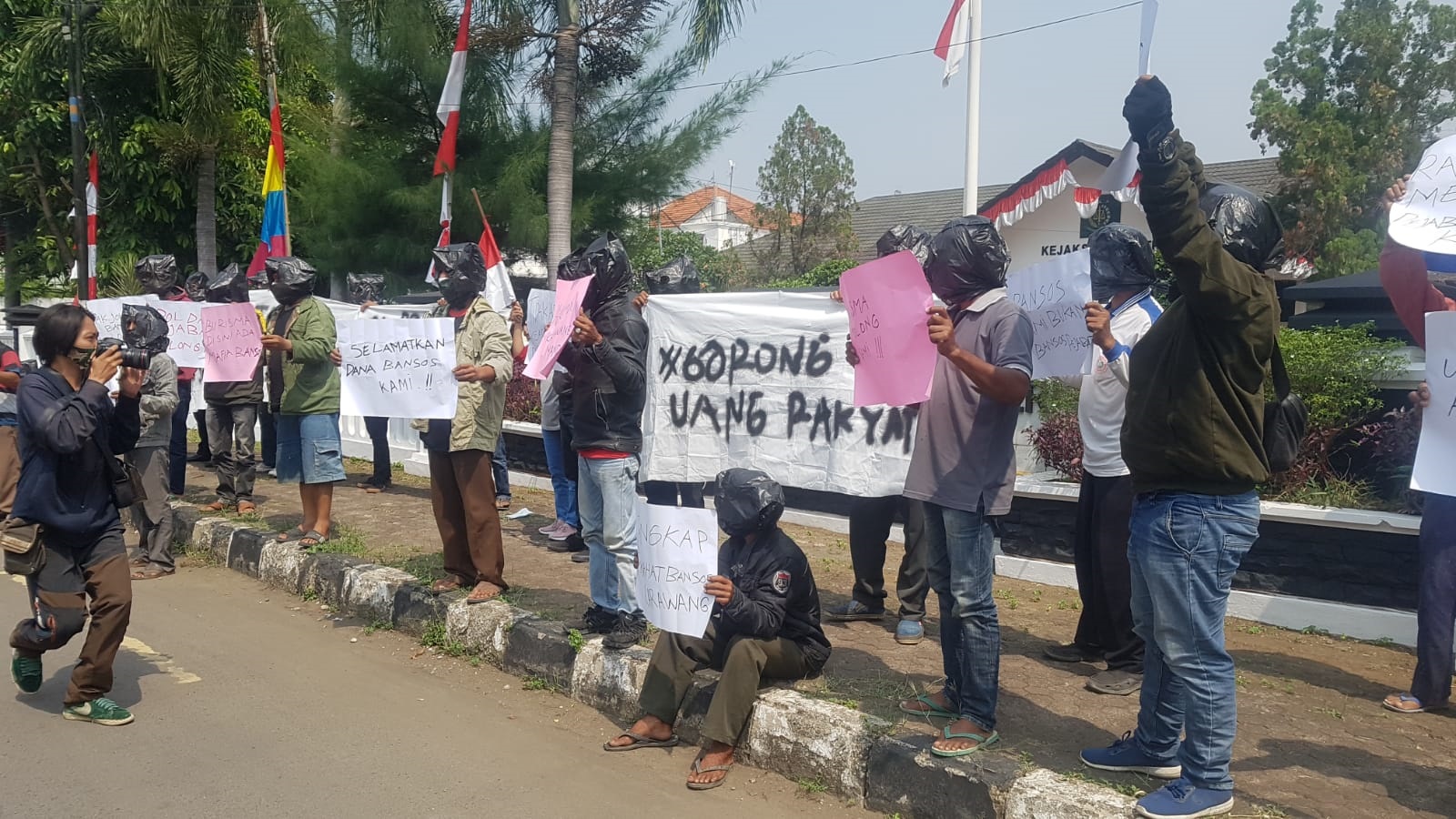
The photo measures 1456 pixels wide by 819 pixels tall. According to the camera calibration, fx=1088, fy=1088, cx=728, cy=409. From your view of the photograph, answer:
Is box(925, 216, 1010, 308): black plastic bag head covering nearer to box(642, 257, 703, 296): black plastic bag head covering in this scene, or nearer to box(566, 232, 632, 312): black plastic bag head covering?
box(566, 232, 632, 312): black plastic bag head covering

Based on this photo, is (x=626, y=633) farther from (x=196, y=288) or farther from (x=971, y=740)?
(x=196, y=288)

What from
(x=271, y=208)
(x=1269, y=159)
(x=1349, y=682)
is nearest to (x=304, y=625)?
(x=1349, y=682)

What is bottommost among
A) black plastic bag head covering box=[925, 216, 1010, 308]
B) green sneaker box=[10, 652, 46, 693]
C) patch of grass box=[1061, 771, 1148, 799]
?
green sneaker box=[10, 652, 46, 693]

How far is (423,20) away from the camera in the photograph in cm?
1457

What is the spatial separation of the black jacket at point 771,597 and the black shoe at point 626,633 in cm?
70

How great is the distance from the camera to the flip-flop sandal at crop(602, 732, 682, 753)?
4.58m

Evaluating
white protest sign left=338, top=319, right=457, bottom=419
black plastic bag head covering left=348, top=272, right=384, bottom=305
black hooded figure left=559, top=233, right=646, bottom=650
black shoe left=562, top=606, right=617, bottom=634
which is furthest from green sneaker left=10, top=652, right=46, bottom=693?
black plastic bag head covering left=348, top=272, right=384, bottom=305

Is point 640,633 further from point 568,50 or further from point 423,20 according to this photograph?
point 423,20

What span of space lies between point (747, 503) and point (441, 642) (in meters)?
2.43

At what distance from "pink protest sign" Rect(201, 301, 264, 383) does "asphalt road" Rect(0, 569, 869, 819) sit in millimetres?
2337

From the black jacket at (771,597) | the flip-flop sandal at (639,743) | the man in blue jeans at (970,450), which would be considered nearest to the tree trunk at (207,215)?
the flip-flop sandal at (639,743)

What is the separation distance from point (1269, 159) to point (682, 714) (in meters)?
23.0

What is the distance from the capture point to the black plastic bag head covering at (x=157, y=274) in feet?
32.2

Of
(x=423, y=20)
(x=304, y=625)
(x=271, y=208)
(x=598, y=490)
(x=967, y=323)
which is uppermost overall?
(x=423, y=20)
